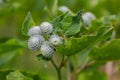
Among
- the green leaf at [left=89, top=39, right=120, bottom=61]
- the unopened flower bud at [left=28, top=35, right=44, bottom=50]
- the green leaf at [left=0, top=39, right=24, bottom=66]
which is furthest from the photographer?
the green leaf at [left=0, top=39, right=24, bottom=66]

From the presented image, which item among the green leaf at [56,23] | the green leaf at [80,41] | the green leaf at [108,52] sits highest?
the green leaf at [56,23]

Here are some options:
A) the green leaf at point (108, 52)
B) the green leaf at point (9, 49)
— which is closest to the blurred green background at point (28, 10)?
the green leaf at point (9, 49)

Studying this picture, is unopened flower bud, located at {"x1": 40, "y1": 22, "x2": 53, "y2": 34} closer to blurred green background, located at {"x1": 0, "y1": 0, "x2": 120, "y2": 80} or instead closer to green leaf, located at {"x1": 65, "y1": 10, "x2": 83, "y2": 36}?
green leaf, located at {"x1": 65, "y1": 10, "x2": 83, "y2": 36}

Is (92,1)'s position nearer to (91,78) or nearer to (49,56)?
(91,78)

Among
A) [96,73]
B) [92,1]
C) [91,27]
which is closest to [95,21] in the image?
[91,27]

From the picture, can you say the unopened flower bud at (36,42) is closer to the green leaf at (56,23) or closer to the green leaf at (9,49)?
the green leaf at (56,23)

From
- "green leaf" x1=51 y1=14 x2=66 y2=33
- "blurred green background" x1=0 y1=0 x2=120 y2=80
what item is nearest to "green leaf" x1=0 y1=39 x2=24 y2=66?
"blurred green background" x1=0 y1=0 x2=120 y2=80

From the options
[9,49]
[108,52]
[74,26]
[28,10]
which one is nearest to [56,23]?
[74,26]
